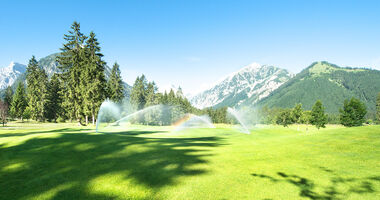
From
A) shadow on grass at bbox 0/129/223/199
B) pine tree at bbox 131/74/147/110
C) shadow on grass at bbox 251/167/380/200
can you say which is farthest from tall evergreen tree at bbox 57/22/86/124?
shadow on grass at bbox 251/167/380/200

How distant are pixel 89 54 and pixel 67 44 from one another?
18.2 ft

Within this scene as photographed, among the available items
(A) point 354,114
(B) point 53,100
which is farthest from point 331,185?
(B) point 53,100

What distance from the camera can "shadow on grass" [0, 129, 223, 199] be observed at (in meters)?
6.91

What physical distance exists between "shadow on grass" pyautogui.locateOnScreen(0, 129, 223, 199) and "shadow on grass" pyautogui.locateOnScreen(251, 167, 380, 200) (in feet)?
10.5

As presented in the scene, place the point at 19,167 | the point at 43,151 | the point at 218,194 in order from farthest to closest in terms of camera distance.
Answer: the point at 43,151 < the point at 19,167 < the point at 218,194

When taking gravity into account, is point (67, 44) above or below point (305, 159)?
above

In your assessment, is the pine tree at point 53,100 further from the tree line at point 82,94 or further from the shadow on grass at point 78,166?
the shadow on grass at point 78,166

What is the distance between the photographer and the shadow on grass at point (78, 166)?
6.91 meters

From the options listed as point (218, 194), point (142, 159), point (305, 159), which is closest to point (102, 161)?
point (142, 159)

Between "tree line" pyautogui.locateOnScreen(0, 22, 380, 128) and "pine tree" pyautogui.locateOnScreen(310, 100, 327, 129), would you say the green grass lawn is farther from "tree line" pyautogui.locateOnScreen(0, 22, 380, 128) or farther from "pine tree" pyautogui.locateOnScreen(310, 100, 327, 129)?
"pine tree" pyautogui.locateOnScreen(310, 100, 327, 129)

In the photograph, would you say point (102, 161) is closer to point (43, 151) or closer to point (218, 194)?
point (43, 151)

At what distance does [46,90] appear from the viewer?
73062mm

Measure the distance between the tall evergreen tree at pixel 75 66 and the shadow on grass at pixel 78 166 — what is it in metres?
41.1

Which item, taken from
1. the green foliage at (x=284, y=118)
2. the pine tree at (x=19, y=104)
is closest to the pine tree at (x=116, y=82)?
the pine tree at (x=19, y=104)
